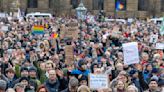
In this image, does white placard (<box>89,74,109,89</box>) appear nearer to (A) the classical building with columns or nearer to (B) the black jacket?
(B) the black jacket

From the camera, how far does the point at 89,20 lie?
42.0m

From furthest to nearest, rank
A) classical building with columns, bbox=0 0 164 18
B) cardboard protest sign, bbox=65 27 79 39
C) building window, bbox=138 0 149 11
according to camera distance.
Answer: building window, bbox=138 0 149 11
classical building with columns, bbox=0 0 164 18
cardboard protest sign, bbox=65 27 79 39

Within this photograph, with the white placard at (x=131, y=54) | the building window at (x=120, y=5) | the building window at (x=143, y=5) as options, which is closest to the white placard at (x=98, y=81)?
the white placard at (x=131, y=54)

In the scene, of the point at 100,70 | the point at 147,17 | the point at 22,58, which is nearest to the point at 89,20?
the point at 147,17

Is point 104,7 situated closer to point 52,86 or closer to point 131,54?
point 131,54

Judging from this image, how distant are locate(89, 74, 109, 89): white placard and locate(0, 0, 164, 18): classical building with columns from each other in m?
45.6

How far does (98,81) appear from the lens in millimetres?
13203

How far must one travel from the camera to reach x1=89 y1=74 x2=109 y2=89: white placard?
1316 centimetres

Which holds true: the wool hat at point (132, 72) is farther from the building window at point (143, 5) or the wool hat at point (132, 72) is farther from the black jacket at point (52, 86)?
the building window at point (143, 5)

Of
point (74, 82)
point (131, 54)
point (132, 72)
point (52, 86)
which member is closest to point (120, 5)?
point (131, 54)

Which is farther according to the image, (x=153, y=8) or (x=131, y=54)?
(x=153, y=8)

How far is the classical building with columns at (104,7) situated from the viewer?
59406 millimetres

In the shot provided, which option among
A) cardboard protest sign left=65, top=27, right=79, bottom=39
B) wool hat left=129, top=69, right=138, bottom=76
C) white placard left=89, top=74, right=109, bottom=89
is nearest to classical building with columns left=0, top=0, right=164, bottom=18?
cardboard protest sign left=65, top=27, right=79, bottom=39

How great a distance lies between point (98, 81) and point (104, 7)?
47.7 meters
